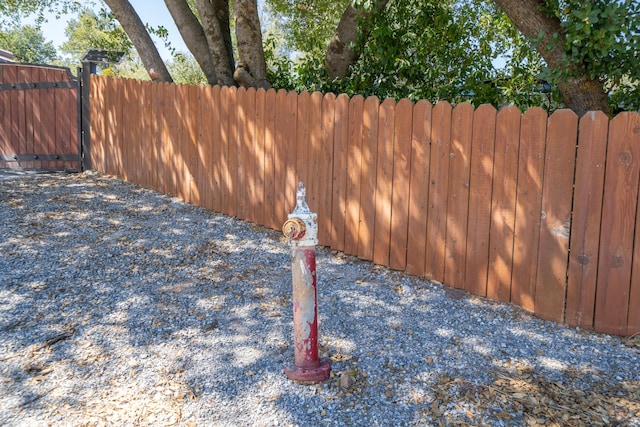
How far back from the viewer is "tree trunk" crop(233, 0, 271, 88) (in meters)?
8.05

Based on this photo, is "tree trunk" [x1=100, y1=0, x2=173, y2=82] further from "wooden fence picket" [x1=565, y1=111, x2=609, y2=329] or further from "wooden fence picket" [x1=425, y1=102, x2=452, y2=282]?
"wooden fence picket" [x1=565, y1=111, x2=609, y2=329]

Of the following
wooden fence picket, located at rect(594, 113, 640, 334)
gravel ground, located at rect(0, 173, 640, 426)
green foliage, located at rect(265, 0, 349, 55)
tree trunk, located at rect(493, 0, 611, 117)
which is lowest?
gravel ground, located at rect(0, 173, 640, 426)

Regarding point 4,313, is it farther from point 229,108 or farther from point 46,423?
point 229,108

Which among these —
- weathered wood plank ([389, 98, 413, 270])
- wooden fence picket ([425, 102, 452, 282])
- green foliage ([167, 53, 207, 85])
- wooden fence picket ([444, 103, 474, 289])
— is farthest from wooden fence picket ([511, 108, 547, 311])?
green foliage ([167, 53, 207, 85])

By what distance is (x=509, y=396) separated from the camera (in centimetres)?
339

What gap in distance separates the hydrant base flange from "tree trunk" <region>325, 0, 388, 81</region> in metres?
5.47

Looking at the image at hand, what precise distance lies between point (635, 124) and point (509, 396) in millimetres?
2133

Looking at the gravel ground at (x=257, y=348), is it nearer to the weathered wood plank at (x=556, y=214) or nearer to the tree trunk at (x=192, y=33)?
the weathered wood plank at (x=556, y=214)

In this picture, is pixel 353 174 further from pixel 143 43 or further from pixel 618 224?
pixel 143 43

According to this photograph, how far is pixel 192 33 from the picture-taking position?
897 centimetres

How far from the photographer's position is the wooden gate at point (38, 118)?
1060cm

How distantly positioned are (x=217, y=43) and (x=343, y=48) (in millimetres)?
1963

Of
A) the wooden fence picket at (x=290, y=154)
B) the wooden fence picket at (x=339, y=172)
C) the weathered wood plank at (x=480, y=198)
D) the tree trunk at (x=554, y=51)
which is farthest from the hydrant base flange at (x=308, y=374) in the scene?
the tree trunk at (x=554, y=51)

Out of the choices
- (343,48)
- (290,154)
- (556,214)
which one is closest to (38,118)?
(343,48)
